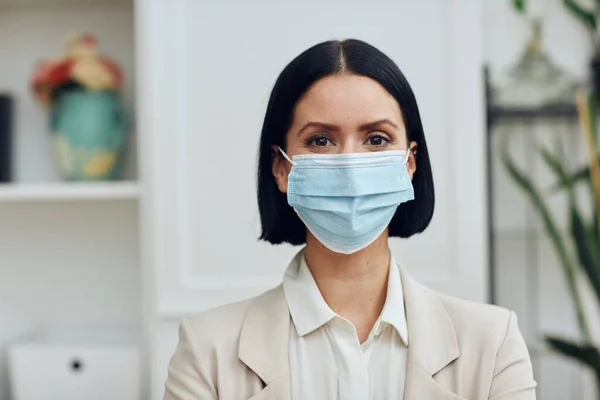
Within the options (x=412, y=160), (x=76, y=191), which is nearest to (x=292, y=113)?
(x=412, y=160)

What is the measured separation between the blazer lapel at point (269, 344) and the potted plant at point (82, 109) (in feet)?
3.00

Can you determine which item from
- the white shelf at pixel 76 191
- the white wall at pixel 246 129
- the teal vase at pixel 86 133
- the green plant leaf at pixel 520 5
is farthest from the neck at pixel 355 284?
the green plant leaf at pixel 520 5

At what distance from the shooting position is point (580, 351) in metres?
1.60

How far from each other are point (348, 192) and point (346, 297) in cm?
16

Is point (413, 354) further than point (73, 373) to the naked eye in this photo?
No

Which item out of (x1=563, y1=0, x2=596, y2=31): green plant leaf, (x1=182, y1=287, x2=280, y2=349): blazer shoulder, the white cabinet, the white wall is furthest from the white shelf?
(x1=563, y1=0, x2=596, y2=31): green plant leaf

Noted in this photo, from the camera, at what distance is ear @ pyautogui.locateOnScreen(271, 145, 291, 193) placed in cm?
91

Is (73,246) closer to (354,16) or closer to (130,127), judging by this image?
(130,127)

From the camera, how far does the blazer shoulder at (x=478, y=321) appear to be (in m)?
0.91

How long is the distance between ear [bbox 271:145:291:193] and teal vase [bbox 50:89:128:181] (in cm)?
92

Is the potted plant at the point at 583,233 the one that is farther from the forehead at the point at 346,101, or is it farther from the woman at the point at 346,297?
the forehead at the point at 346,101

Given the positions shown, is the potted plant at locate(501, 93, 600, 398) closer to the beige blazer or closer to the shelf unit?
the beige blazer

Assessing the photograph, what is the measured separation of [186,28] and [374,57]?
2.57 feet

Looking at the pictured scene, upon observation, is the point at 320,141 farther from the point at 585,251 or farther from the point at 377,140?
the point at 585,251
